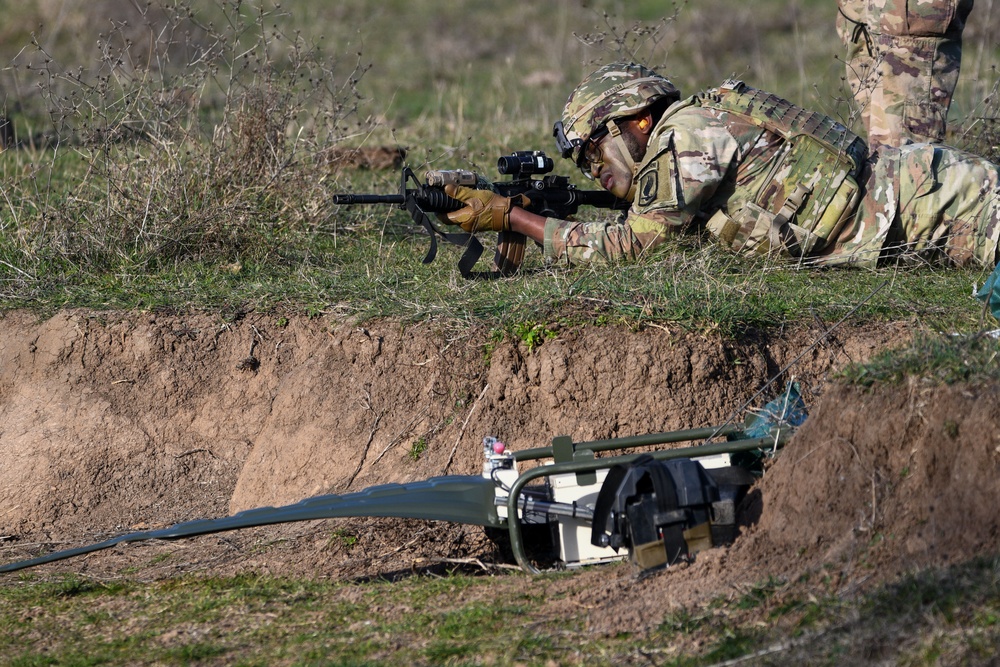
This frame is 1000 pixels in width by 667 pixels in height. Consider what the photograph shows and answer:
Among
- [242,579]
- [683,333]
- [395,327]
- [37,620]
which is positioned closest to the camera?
[37,620]

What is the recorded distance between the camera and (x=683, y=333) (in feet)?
16.6

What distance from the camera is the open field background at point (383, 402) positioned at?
3.36m

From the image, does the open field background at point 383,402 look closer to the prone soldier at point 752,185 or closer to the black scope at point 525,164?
the prone soldier at point 752,185

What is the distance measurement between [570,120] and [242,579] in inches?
113

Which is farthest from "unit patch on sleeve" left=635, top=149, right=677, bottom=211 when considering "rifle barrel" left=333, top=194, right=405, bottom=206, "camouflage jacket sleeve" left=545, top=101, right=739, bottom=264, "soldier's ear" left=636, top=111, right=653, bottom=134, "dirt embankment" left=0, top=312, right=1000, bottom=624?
"rifle barrel" left=333, top=194, right=405, bottom=206

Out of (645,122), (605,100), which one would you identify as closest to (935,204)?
(645,122)

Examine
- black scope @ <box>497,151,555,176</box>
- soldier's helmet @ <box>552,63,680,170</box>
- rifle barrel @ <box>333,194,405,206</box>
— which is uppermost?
soldier's helmet @ <box>552,63,680,170</box>

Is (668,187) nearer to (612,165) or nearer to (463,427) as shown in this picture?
(612,165)

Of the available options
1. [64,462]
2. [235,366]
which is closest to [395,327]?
[235,366]

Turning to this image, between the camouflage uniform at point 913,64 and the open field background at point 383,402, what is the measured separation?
0.52m

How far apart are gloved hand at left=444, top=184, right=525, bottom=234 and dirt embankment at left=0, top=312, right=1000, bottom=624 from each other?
90 centimetres

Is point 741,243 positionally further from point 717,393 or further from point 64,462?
point 64,462

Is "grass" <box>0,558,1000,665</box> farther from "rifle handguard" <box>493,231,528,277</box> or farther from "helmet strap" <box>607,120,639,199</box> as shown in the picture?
"helmet strap" <box>607,120,639,199</box>

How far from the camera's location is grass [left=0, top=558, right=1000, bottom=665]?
9.86 ft
